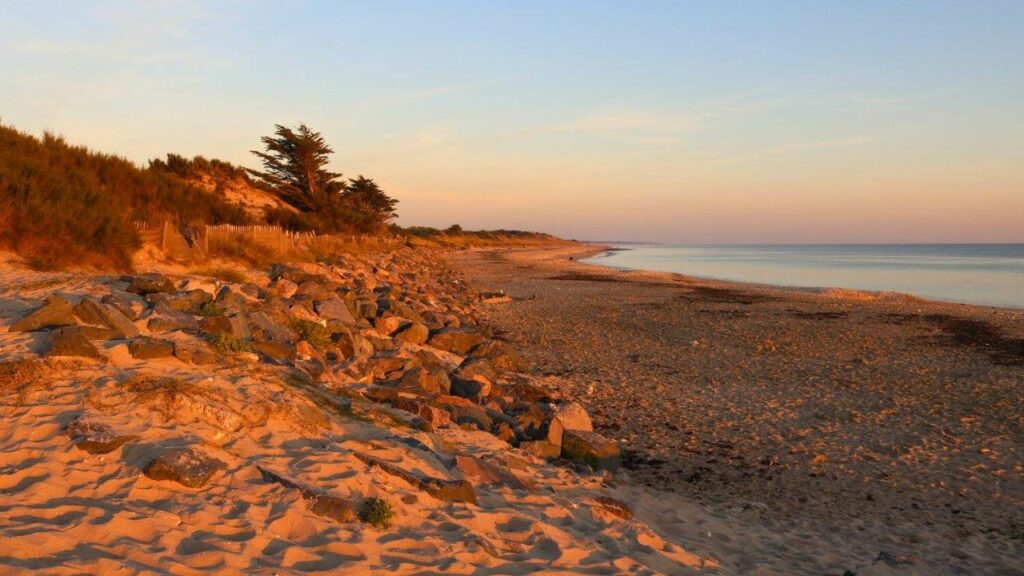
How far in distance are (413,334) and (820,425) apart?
6.77 meters

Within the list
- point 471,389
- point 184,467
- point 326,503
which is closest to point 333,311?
point 471,389

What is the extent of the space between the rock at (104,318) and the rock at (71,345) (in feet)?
2.23

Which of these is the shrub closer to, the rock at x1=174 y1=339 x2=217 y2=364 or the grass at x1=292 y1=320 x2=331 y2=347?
the grass at x1=292 y1=320 x2=331 y2=347

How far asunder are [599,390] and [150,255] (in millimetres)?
10415

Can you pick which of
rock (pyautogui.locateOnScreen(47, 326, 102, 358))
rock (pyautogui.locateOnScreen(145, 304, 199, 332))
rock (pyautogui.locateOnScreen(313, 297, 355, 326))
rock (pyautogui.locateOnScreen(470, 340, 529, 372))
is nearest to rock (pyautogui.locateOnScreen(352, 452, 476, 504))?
rock (pyautogui.locateOnScreen(47, 326, 102, 358))

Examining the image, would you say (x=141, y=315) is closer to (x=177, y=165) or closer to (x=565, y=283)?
(x=565, y=283)

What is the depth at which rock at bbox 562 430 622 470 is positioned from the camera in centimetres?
725

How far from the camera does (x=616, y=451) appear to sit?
7.48 m

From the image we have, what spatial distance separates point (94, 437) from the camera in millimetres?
4891

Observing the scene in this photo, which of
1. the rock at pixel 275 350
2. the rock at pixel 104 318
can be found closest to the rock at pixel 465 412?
the rock at pixel 275 350

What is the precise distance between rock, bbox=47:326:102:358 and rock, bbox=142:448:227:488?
87.0 inches

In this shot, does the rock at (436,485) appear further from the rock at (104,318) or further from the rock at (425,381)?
the rock at (104,318)

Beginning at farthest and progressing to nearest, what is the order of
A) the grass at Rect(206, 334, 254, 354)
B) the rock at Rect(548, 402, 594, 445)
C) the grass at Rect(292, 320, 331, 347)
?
the grass at Rect(292, 320, 331, 347)
the rock at Rect(548, 402, 594, 445)
the grass at Rect(206, 334, 254, 354)

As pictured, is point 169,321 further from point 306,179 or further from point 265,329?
point 306,179
